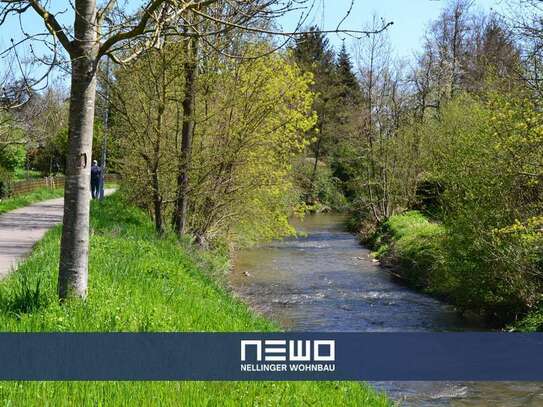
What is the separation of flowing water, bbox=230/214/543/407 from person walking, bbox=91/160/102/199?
6337mm

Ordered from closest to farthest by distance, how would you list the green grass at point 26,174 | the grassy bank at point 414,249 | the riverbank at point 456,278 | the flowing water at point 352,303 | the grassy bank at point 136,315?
the grassy bank at point 136,315 → the flowing water at point 352,303 → the riverbank at point 456,278 → the grassy bank at point 414,249 → the green grass at point 26,174

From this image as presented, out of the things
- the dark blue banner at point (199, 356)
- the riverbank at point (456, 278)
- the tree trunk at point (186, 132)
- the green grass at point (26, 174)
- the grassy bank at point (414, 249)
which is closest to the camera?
the dark blue banner at point (199, 356)

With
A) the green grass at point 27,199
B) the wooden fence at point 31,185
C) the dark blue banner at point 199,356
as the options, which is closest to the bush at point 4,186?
the wooden fence at point 31,185

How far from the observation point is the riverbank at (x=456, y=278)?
13.9 metres

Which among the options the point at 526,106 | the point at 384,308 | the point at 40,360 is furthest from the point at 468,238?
the point at 40,360

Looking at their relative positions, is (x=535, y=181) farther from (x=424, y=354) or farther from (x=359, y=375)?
(x=359, y=375)

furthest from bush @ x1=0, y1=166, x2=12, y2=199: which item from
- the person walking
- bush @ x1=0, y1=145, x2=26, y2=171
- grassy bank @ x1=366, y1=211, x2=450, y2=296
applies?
grassy bank @ x1=366, y1=211, x2=450, y2=296

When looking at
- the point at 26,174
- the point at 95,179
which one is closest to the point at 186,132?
the point at 95,179

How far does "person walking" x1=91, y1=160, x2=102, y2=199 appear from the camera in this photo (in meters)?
24.8

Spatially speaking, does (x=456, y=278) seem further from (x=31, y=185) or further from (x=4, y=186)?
(x=31, y=185)

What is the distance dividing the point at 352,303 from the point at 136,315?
10775 mm

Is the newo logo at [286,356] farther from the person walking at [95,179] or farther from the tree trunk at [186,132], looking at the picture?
the person walking at [95,179]

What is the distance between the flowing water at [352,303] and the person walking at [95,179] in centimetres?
634

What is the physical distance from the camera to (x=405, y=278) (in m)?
20.2
